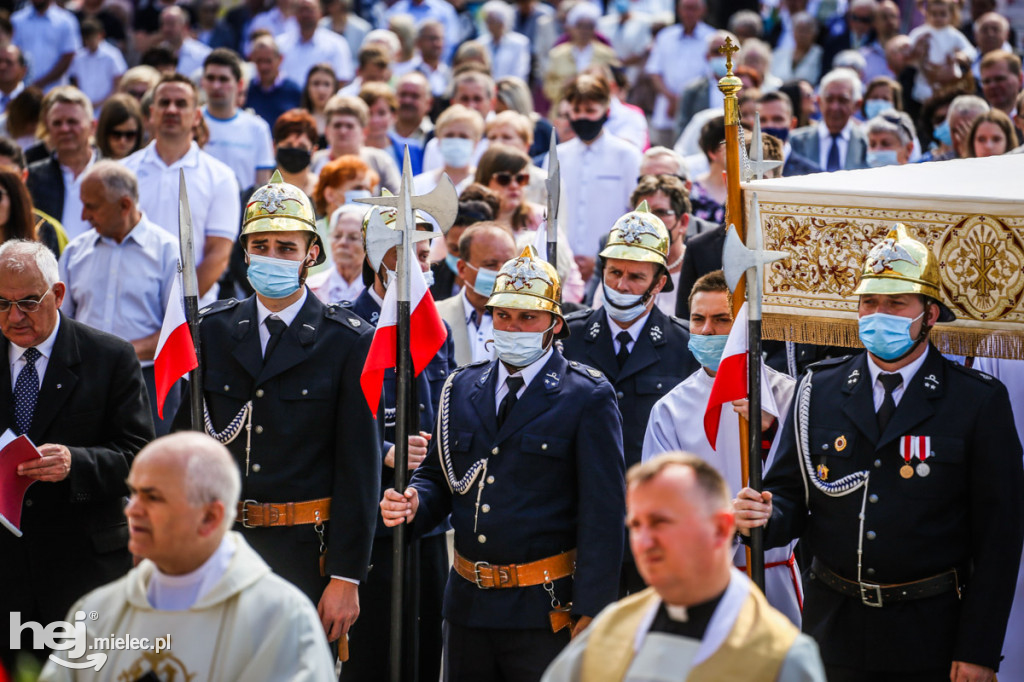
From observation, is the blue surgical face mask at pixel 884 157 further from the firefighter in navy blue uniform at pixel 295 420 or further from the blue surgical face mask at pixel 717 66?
the firefighter in navy blue uniform at pixel 295 420

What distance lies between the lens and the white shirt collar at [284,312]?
6.09 m

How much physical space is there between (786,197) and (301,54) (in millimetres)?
10278

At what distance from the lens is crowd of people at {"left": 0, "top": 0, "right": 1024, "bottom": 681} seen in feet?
13.7

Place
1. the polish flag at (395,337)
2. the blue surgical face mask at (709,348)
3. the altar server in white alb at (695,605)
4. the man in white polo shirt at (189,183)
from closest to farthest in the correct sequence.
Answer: the altar server in white alb at (695,605) → the polish flag at (395,337) → the blue surgical face mask at (709,348) → the man in white polo shirt at (189,183)

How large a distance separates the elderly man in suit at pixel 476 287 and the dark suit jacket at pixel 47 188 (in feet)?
12.5

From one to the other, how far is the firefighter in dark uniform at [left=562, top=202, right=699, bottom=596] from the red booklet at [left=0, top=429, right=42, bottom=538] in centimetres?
255

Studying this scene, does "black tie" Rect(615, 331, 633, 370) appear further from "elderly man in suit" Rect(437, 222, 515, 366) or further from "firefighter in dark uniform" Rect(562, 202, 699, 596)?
"elderly man in suit" Rect(437, 222, 515, 366)

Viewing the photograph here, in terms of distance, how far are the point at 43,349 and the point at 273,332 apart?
105 cm

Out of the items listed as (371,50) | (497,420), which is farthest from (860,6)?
(497,420)

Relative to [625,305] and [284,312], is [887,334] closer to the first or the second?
[625,305]

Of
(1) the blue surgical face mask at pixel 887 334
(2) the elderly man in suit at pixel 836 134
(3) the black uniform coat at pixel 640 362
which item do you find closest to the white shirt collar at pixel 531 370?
(3) the black uniform coat at pixel 640 362

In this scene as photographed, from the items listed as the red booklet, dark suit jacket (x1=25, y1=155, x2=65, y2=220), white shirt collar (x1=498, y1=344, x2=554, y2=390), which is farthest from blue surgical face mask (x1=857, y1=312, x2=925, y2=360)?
dark suit jacket (x1=25, y1=155, x2=65, y2=220)

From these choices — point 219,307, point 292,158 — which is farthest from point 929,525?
point 292,158

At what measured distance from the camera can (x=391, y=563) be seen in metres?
6.66
